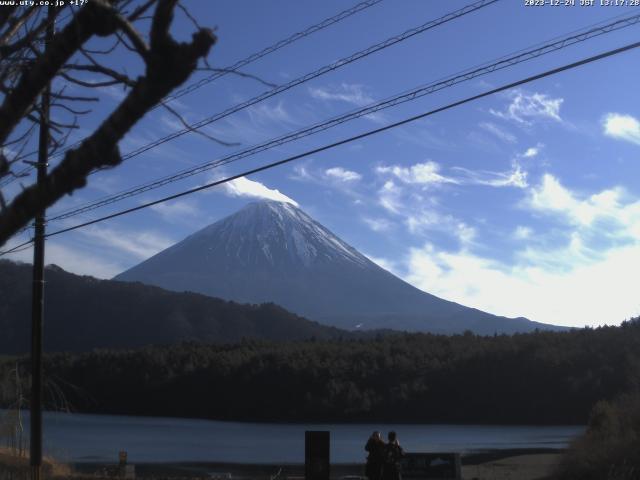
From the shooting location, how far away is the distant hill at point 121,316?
401 ft

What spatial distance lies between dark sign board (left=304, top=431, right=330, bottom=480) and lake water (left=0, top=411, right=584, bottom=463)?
1795cm

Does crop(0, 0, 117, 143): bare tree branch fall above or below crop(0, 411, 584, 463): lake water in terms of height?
above

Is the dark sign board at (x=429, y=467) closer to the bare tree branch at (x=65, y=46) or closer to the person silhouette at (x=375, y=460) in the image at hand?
the person silhouette at (x=375, y=460)

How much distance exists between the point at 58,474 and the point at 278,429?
5476 centimetres

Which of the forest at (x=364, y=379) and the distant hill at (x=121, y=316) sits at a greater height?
the distant hill at (x=121, y=316)

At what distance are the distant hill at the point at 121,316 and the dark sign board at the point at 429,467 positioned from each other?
103070 mm

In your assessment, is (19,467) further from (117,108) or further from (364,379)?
(364,379)

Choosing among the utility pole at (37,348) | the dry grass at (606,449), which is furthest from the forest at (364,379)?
the utility pole at (37,348)

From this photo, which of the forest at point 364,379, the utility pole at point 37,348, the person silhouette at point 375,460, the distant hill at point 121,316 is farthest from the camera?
the distant hill at point 121,316

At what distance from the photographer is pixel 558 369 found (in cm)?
7469

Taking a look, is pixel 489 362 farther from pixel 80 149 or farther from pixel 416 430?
pixel 80 149

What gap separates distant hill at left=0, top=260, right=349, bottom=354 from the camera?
122 metres

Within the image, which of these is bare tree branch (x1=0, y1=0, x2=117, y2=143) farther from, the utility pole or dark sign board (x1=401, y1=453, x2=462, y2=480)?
dark sign board (x1=401, y1=453, x2=462, y2=480)

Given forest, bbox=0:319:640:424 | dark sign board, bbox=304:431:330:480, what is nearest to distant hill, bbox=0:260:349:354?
forest, bbox=0:319:640:424
